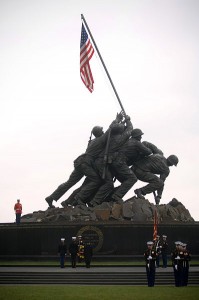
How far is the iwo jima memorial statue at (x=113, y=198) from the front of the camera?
1153 inches

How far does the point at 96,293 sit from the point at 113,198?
54.3 ft

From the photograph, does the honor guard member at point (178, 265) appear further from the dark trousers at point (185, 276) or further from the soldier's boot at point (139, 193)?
the soldier's boot at point (139, 193)

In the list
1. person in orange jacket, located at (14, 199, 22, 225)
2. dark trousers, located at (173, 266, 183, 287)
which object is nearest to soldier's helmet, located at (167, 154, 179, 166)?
person in orange jacket, located at (14, 199, 22, 225)

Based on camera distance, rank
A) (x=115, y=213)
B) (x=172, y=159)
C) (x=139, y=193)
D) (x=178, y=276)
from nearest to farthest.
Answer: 1. (x=178, y=276)
2. (x=115, y=213)
3. (x=139, y=193)
4. (x=172, y=159)

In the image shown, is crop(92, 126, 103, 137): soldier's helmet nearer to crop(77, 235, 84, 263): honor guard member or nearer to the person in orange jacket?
the person in orange jacket

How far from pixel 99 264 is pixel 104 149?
8221 mm

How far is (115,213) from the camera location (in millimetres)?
30688

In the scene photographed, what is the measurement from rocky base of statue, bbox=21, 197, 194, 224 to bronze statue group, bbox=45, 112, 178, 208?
94 centimetres

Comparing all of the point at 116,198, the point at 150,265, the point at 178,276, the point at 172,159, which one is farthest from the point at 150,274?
the point at 172,159

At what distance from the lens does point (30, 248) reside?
1185 inches

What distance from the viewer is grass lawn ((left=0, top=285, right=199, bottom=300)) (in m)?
15.2

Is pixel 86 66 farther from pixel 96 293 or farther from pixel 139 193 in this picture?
pixel 96 293

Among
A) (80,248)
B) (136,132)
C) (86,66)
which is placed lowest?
(80,248)

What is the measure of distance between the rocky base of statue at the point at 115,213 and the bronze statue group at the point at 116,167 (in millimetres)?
938
